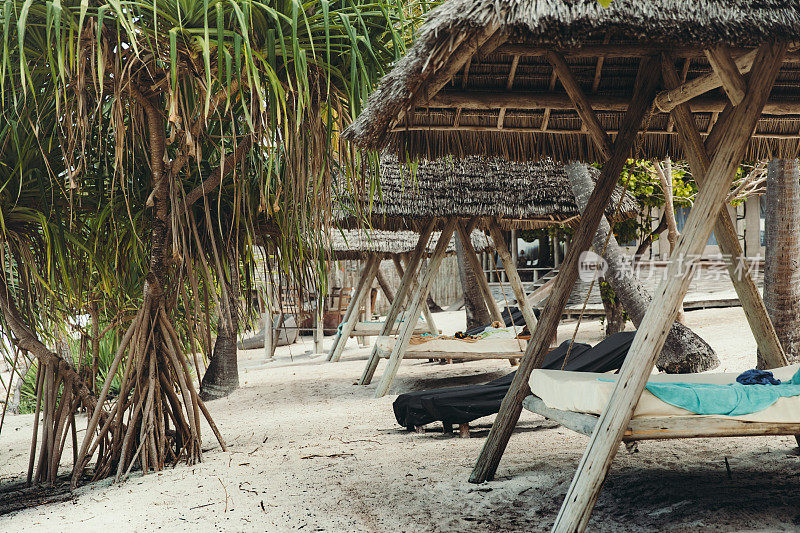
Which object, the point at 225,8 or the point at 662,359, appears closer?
the point at 225,8

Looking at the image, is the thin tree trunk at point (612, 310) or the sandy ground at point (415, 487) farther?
the thin tree trunk at point (612, 310)

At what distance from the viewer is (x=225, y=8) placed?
3.32m

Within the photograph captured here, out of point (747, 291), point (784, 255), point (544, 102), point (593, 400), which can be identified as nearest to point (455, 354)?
point (784, 255)

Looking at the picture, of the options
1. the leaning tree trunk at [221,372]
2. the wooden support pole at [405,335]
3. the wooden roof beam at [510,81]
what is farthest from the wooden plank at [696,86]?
the leaning tree trunk at [221,372]

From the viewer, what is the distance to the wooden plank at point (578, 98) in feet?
10.6

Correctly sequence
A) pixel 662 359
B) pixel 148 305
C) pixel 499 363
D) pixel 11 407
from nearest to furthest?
pixel 148 305 < pixel 662 359 < pixel 11 407 < pixel 499 363

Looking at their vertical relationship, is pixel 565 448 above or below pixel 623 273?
below

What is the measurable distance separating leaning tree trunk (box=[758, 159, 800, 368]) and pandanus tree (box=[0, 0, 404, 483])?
10.5 feet

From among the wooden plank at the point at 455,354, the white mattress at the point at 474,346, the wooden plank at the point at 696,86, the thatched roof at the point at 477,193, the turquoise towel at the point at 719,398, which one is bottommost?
the wooden plank at the point at 455,354

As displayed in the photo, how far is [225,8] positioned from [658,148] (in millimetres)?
2683

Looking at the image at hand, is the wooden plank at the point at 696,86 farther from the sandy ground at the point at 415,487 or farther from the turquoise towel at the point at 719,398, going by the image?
the sandy ground at the point at 415,487

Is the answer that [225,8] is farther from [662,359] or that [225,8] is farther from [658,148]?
[662,359]

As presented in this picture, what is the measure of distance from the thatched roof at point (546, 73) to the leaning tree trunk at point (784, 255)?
1026mm

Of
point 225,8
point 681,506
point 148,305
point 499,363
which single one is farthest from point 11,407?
point 681,506
